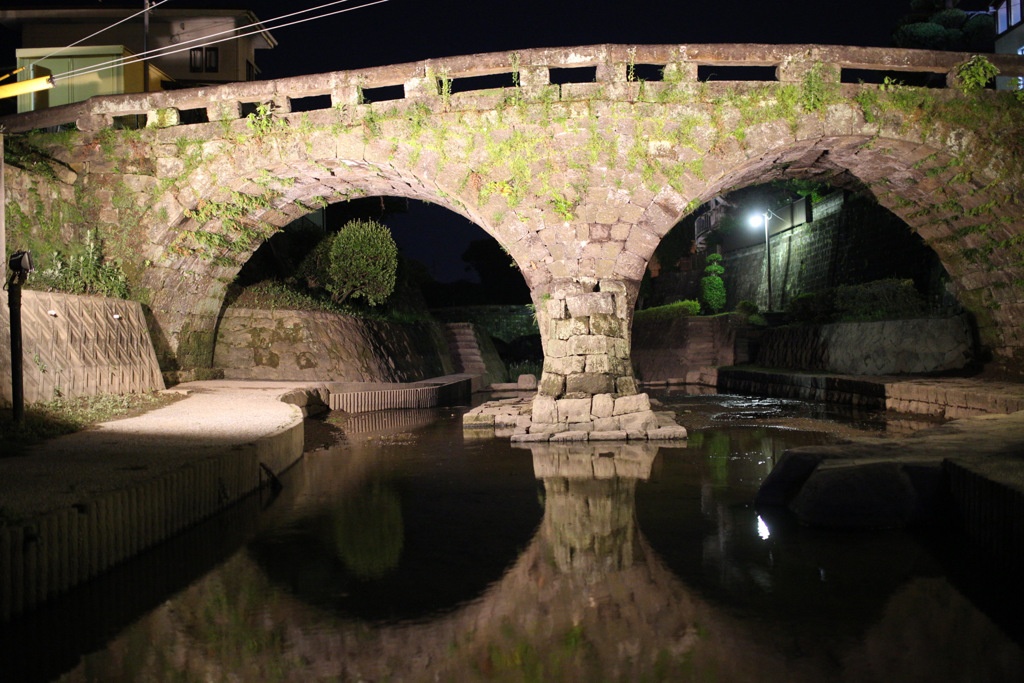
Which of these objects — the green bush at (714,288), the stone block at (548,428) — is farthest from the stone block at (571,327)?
the green bush at (714,288)

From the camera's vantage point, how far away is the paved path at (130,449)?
155 inches

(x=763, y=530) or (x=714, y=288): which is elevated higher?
(x=714, y=288)

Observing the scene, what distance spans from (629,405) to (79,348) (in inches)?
282

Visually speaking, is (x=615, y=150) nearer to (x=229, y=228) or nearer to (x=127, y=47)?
(x=229, y=228)

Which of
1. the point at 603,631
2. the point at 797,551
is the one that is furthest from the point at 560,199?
the point at 603,631

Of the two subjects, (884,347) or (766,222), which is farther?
(766,222)

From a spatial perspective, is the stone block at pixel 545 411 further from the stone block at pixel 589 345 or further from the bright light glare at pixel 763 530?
the bright light glare at pixel 763 530

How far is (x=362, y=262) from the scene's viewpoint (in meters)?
16.5

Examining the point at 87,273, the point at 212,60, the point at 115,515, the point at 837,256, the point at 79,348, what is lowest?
the point at 115,515

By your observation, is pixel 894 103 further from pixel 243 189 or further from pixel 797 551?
pixel 243 189

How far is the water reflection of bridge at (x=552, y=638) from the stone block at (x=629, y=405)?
15.1ft

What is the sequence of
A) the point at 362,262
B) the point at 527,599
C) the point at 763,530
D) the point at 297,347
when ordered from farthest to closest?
1. the point at 362,262
2. the point at 297,347
3. the point at 763,530
4. the point at 527,599

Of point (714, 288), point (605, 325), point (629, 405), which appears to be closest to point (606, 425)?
point (629, 405)

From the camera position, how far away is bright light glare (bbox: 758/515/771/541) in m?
4.63
